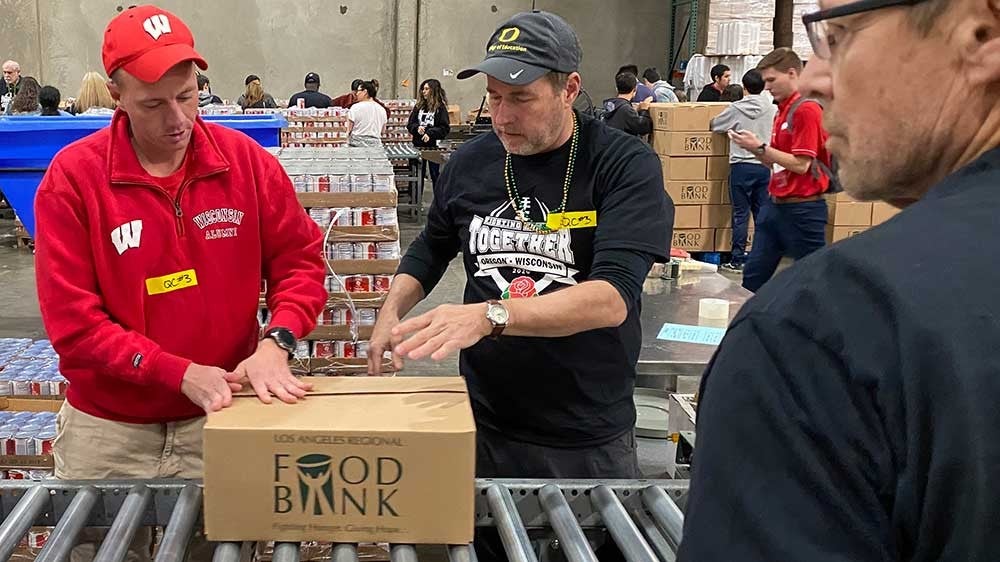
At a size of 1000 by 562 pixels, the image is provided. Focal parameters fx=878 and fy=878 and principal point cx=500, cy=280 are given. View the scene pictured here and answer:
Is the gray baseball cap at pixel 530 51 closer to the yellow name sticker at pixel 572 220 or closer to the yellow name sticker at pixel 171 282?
the yellow name sticker at pixel 572 220

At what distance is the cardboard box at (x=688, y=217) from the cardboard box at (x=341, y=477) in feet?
20.2

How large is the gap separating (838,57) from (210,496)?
1034 mm

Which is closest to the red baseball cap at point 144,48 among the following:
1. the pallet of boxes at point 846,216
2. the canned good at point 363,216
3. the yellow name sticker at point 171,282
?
the yellow name sticker at point 171,282

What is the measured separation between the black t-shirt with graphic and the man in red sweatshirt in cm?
A: 40

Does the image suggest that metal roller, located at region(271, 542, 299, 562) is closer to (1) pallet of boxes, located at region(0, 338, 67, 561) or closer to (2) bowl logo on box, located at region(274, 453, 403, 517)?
(2) bowl logo on box, located at region(274, 453, 403, 517)

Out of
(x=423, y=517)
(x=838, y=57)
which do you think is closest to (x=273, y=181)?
(x=423, y=517)

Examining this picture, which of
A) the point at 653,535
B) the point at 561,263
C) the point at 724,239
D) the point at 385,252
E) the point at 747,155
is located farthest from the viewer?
the point at 724,239

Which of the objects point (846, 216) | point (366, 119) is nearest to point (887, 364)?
point (846, 216)

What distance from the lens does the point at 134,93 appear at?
5.54 ft

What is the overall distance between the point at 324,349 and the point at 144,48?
8.11ft

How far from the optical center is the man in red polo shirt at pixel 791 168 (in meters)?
4.77

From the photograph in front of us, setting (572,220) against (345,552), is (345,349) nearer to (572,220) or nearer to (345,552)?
(572,220)

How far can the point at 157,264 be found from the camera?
1.70 meters

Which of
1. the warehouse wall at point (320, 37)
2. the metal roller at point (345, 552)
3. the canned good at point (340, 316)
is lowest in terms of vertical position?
the canned good at point (340, 316)
